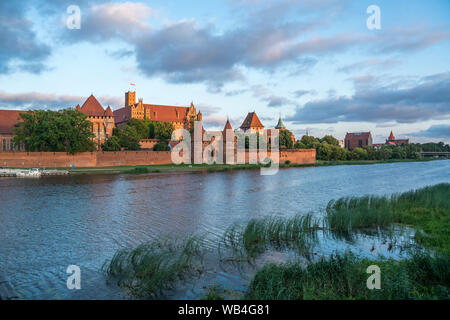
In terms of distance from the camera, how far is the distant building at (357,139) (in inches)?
5581

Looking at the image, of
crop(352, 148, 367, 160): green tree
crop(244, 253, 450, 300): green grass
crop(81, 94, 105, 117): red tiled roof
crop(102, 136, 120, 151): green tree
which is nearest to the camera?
crop(244, 253, 450, 300): green grass

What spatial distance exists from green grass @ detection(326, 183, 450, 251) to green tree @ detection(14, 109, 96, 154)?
39.8 metres

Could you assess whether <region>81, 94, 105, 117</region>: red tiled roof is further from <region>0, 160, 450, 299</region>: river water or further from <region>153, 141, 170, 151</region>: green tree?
<region>0, 160, 450, 299</region>: river water

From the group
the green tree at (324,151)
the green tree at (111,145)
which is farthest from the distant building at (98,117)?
the green tree at (324,151)

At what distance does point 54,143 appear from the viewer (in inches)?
1725

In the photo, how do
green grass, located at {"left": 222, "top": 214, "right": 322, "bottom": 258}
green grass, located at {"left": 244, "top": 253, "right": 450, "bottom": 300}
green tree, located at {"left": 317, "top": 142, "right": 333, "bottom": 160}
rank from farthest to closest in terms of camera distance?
1. green tree, located at {"left": 317, "top": 142, "right": 333, "bottom": 160}
2. green grass, located at {"left": 222, "top": 214, "right": 322, "bottom": 258}
3. green grass, located at {"left": 244, "top": 253, "right": 450, "bottom": 300}

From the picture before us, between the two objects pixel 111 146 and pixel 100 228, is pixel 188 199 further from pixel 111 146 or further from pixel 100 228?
pixel 111 146

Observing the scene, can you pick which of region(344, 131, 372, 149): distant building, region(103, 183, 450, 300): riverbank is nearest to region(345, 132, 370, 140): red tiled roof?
region(344, 131, 372, 149): distant building

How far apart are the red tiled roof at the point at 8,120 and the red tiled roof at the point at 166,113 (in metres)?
34.3

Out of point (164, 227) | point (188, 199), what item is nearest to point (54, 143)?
point (188, 199)

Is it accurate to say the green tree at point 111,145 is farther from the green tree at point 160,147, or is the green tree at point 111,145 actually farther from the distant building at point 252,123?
the distant building at point 252,123

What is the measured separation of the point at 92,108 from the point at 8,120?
1593 centimetres

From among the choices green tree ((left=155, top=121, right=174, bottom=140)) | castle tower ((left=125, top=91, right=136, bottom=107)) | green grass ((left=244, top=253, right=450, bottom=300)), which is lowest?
green grass ((left=244, top=253, right=450, bottom=300))

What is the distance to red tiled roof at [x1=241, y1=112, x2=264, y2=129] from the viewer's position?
95481mm
